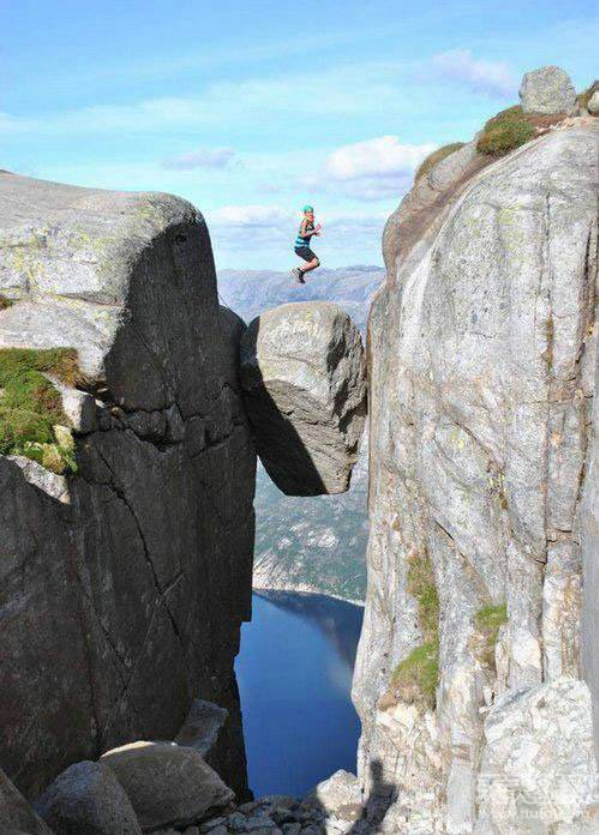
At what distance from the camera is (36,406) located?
53.8ft

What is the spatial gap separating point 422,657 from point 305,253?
16930 mm

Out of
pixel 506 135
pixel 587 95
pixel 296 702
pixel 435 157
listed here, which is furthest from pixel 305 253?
pixel 296 702

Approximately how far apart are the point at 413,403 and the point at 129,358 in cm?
859

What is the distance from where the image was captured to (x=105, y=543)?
695 inches

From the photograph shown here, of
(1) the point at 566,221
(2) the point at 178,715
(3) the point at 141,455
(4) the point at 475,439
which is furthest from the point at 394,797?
(1) the point at 566,221

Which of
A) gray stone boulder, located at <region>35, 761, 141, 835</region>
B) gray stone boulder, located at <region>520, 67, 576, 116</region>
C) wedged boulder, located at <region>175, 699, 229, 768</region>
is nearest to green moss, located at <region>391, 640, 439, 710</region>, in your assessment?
wedged boulder, located at <region>175, 699, 229, 768</region>

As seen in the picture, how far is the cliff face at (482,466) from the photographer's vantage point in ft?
55.6

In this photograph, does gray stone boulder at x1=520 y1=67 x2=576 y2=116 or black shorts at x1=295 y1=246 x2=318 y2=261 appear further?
black shorts at x1=295 y1=246 x2=318 y2=261

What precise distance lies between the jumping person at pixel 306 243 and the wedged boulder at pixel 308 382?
9.45 ft

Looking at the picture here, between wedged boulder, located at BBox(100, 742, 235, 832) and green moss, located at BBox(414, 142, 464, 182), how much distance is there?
2311 centimetres

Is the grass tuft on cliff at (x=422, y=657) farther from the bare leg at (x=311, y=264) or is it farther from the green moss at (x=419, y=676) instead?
the bare leg at (x=311, y=264)

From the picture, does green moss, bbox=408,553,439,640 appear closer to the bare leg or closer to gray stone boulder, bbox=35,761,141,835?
gray stone boulder, bbox=35,761,141,835

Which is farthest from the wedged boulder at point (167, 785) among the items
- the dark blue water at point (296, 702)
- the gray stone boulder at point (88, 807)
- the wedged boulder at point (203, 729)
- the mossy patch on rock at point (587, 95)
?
the dark blue water at point (296, 702)

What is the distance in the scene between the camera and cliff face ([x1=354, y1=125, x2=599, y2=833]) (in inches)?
667
